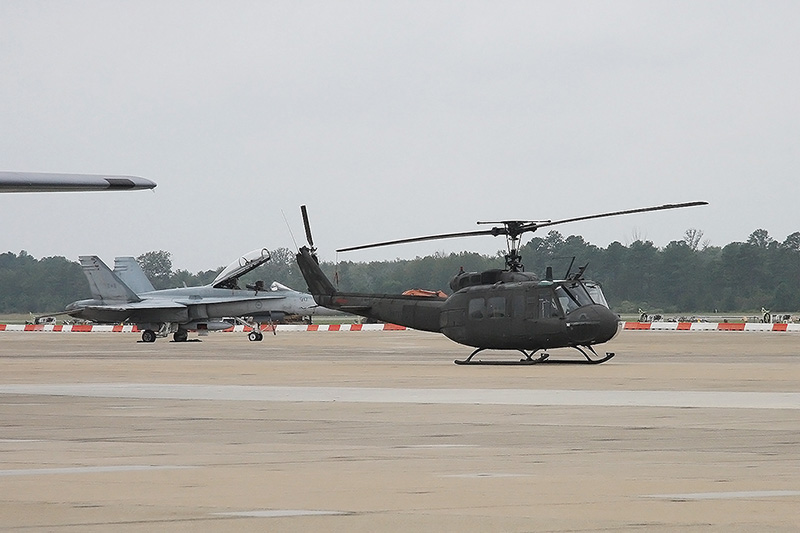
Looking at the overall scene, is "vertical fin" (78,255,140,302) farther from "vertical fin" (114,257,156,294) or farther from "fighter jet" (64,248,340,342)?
"vertical fin" (114,257,156,294)

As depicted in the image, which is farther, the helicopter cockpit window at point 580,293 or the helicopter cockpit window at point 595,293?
the helicopter cockpit window at point 595,293

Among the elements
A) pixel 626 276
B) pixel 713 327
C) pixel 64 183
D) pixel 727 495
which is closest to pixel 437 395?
pixel 64 183

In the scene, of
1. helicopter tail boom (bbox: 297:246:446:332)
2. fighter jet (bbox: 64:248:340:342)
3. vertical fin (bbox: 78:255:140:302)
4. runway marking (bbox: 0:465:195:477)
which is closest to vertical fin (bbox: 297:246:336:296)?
helicopter tail boom (bbox: 297:246:446:332)

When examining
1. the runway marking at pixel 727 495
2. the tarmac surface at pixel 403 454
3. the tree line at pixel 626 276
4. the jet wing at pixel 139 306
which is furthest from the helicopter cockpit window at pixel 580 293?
the tree line at pixel 626 276

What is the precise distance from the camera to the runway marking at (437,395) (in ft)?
62.9

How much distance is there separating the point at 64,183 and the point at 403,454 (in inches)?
428

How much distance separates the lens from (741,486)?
9609 millimetres

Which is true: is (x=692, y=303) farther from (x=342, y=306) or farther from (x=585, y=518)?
(x=585, y=518)

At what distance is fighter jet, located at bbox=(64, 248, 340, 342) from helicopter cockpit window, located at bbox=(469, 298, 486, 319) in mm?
31980

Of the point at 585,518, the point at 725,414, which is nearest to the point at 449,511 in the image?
the point at 585,518

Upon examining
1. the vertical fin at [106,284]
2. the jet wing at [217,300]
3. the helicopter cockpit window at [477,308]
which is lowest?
the helicopter cockpit window at [477,308]

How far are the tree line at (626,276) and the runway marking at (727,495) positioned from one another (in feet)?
343

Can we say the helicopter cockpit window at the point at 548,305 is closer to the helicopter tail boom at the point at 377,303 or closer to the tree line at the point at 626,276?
the helicopter tail boom at the point at 377,303

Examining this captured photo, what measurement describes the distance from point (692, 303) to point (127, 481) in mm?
128923
